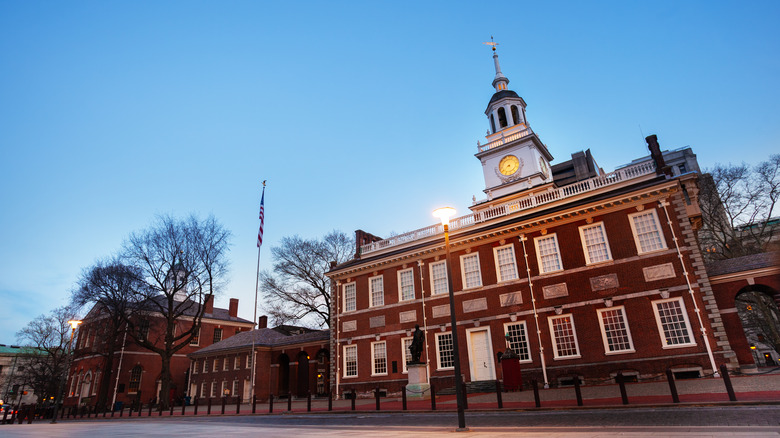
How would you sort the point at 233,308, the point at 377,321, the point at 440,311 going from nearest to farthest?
the point at 440,311, the point at 377,321, the point at 233,308

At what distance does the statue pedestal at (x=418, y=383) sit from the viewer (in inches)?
861

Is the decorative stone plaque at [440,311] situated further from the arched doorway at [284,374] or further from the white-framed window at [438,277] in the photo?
the arched doorway at [284,374]

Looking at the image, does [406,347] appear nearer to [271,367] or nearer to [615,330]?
[615,330]

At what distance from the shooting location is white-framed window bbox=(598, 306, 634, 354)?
68.0 ft

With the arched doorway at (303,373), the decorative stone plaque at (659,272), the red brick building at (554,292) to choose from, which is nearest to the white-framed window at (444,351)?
the red brick building at (554,292)

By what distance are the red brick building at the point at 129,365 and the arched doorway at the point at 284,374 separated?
50.3 feet

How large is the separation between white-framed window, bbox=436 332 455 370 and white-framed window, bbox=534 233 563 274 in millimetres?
7003

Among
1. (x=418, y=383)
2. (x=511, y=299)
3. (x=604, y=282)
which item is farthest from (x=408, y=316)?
(x=604, y=282)

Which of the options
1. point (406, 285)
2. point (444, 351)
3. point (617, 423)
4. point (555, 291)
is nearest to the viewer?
point (617, 423)

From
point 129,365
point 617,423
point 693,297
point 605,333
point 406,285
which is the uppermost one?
point 406,285

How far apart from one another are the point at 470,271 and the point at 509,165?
15.3 meters

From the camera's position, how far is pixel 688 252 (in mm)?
20062

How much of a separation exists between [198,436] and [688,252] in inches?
850

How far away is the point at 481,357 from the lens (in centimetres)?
2488
